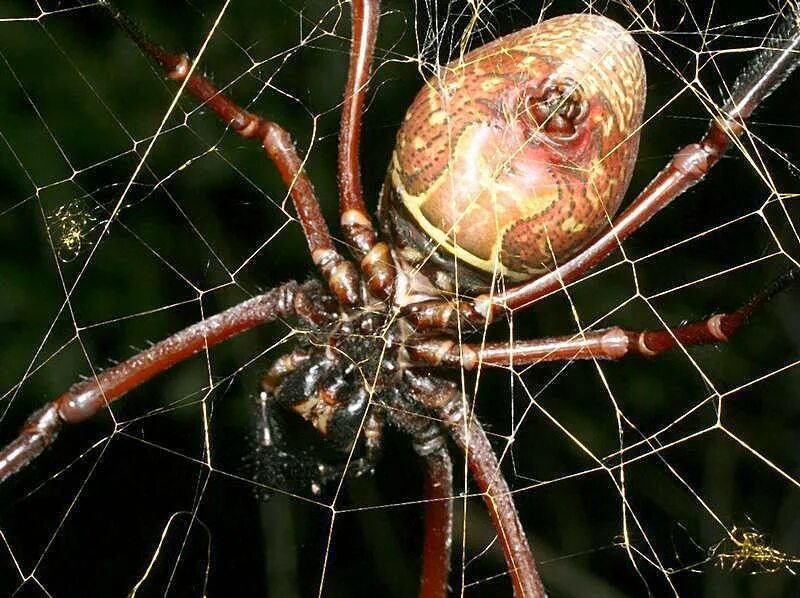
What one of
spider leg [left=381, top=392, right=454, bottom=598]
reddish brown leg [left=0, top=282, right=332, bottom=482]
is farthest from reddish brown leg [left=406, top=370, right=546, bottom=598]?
reddish brown leg [left=0, top=282, right=332, bottom=482]

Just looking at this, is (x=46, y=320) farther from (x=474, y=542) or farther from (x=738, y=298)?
(x=738, y=298)

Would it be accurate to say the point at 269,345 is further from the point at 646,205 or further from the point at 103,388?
the point at 646,205


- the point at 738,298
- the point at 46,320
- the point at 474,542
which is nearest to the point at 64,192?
the point at 46,320

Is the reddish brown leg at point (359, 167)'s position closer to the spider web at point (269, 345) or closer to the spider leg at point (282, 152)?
the spider leg at point (282, 152)

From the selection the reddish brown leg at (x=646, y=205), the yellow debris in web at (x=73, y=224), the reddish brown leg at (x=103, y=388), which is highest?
the yellow debris in web at (x=73, y=224)

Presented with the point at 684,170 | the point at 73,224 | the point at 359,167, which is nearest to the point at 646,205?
the point at 684,170

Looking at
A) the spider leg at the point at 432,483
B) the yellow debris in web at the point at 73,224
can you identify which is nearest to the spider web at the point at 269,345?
the spider leg at the point at 432,483

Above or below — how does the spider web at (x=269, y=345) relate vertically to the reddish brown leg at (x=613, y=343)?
below
